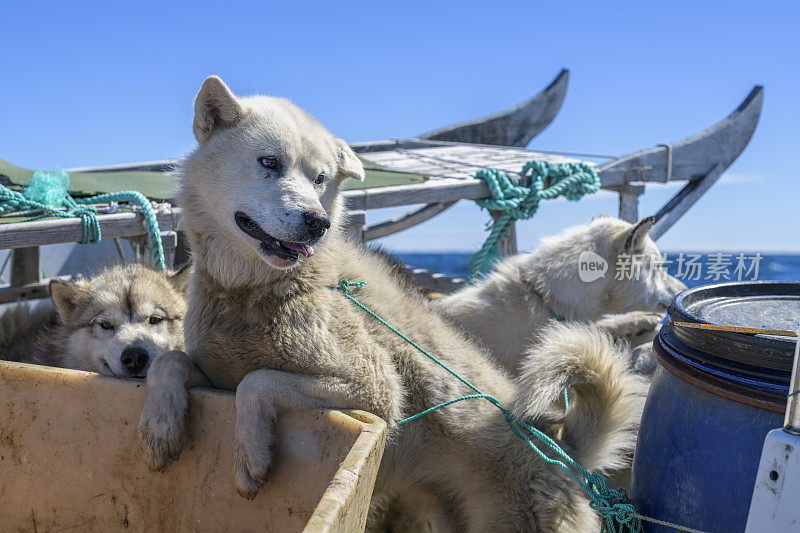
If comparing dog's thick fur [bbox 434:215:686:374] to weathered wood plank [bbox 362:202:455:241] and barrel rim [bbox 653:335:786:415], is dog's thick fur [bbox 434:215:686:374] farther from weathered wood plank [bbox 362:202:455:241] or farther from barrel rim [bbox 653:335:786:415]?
weathered wood plank [bbox 362:202:455:241]

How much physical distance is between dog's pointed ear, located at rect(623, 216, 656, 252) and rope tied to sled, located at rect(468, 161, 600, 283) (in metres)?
1.30

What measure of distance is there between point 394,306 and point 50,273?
5853 mm

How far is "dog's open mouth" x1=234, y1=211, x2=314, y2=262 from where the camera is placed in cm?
240

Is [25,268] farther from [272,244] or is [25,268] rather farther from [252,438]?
[252,438]

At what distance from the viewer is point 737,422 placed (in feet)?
5.51

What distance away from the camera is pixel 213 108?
260 centimetres

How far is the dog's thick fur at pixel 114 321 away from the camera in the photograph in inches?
126

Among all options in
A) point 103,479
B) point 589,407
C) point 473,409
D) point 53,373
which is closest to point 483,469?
point 473,409

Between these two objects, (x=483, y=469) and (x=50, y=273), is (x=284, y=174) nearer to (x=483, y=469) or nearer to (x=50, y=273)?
(x=483, y=469)

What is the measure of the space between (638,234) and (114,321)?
3.07 metres

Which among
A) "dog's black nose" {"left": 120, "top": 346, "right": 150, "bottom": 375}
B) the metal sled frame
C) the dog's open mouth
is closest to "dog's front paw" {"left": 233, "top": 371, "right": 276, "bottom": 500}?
the dog's open mouth

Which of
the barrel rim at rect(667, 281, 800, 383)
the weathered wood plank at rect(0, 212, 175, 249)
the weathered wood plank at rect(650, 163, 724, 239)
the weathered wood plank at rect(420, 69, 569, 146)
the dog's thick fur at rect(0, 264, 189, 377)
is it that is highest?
the weathered wood plank at rect(420, 69, 569, 146)

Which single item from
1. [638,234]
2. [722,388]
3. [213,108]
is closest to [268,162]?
[213,108]

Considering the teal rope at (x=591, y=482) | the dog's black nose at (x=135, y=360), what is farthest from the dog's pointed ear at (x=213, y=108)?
the dog's black nose at (x=135, y=360)
